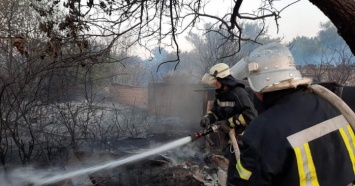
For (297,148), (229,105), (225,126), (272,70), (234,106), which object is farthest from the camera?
(229,105)

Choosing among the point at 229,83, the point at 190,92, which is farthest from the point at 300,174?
the point at 190,92

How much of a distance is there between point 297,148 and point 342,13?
2106 mm

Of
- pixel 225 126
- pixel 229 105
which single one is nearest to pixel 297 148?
pixel 225 126

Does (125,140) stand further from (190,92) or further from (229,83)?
(190,92)

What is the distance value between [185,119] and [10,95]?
9546 millimetres

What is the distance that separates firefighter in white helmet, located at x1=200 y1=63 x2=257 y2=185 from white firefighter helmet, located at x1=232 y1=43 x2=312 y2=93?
7.61 ft

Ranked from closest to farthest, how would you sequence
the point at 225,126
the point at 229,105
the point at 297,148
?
1. the point at 297,148
2. the point at 225,126
3. the point at 229,105

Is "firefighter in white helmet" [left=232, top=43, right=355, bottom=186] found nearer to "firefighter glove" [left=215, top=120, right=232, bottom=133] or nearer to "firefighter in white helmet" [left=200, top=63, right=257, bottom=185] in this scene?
"firefighter in white helmet" [left=200, top=63, right=257, bottom=185]

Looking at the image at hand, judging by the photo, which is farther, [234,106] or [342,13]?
[234,106]

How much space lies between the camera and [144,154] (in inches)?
200

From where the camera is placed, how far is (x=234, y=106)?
4.67m

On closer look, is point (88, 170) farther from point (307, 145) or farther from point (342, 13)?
point (342, 13)

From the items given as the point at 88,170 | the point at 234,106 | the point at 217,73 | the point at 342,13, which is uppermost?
the point at 342,13

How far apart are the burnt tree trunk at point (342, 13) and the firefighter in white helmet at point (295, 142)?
1.62 meters
